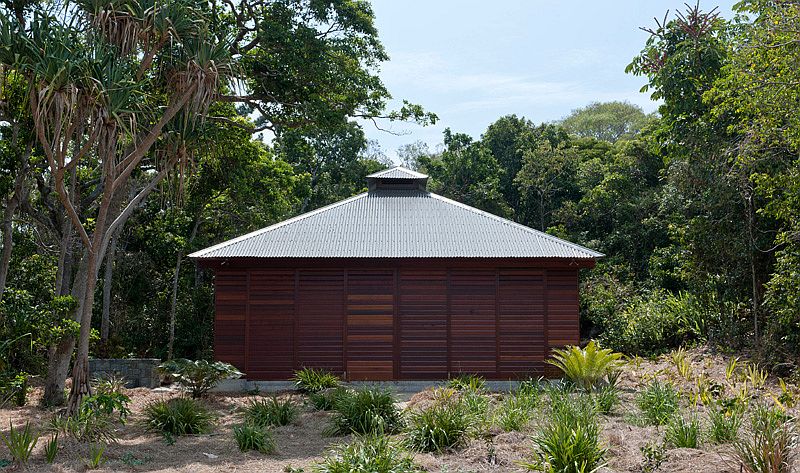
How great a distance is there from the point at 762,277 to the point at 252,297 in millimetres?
11991

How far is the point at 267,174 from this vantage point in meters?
23.3

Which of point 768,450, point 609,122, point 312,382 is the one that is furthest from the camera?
point 609,122

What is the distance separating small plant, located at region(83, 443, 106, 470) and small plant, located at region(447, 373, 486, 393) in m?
5.63

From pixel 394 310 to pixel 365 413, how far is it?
6.14 metres

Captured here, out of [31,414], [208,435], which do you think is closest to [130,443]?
[208,435]

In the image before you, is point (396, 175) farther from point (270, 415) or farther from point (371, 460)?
point (371, 460)

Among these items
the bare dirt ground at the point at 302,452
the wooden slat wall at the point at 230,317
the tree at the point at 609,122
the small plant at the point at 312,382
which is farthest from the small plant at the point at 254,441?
the tree at the point at 609,122

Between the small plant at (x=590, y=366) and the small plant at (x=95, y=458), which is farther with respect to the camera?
the small plant at (x=590, y=366)

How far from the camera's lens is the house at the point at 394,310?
53.1 ft

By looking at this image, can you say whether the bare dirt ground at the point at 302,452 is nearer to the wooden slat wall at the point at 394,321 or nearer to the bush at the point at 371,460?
the bush at the point at 371,460

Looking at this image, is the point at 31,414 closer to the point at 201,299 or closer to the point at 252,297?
the point at 252,297

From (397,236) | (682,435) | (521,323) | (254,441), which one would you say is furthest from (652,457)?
(397,236)

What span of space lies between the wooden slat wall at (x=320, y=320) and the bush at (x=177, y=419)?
5320mm

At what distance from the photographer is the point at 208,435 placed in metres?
10.6
